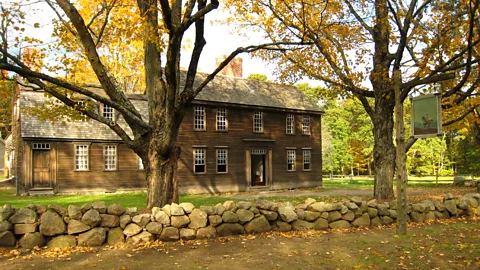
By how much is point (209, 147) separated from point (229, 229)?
16.7 m

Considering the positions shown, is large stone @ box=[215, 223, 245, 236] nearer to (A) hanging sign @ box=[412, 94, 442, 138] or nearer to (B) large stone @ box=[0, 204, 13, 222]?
(B) large stone @ box=[0, 204, 13, 222]

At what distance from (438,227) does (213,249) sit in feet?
22.1

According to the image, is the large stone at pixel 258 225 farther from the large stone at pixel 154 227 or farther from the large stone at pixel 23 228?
the large stone at pixel 23 228

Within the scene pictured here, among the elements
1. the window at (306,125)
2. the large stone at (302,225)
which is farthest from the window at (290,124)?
the large stone at (302,225)

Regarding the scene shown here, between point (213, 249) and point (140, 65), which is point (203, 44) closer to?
point (213, 249)

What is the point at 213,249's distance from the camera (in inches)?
341

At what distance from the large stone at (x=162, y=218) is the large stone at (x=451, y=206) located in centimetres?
908

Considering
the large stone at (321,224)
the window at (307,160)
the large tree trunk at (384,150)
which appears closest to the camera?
the large stone at (321,224)

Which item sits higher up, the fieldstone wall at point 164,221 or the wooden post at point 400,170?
the wooden post at point 400,170

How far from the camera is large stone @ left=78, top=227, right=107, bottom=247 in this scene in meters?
8.82

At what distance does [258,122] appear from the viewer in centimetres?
2881

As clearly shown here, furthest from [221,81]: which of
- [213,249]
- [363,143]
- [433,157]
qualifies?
[433,157]

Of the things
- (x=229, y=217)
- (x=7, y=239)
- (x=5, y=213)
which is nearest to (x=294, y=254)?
(x=229, y=217)

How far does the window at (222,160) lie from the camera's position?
2694 centimetres
